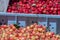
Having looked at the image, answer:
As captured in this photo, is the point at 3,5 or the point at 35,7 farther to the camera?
the point at 35,7

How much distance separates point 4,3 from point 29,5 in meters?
0.46

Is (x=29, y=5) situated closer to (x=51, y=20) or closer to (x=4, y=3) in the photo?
(x=4, y=3)

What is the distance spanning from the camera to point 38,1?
4.99 meters

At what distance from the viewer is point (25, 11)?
15.1 feet

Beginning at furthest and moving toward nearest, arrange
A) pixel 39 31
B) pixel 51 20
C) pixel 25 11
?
pixel 25 11 < pixel 51 20 < pixel 39 31

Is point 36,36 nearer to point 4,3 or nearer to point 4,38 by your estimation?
point 4,38

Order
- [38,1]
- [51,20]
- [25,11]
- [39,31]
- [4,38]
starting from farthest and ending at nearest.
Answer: [38,1]
[25,11]
[51,20]
[39,31]
[4,38]

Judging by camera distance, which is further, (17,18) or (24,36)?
(17,18)

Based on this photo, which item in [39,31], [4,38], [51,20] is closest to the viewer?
[4,38]

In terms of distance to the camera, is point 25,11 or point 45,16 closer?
point 45,16

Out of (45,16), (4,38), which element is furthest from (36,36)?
(45,16)

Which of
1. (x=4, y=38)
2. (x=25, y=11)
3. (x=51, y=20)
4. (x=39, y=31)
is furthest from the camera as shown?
(x=25, y=11)

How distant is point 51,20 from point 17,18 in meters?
0.51

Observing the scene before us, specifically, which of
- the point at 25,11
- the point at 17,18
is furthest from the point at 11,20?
the point at 25,11
